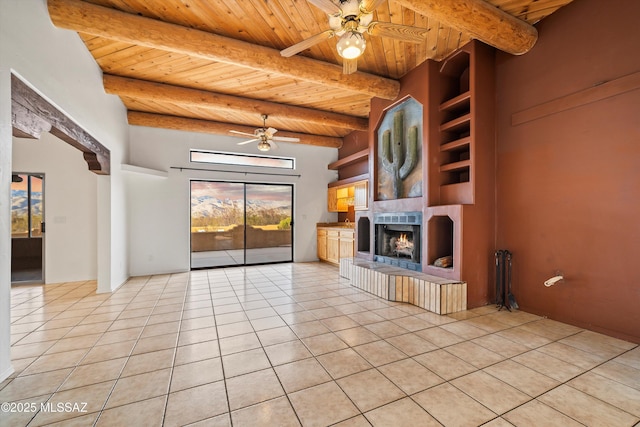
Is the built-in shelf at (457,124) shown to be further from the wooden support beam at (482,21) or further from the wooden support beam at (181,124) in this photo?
the wooden support beam at (181,124)

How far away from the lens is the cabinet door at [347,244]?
21.0 ft

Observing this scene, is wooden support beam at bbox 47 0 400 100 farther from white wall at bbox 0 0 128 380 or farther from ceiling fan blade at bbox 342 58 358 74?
ceiling fan blade at bbox 342 58 358 74

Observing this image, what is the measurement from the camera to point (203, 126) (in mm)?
6402

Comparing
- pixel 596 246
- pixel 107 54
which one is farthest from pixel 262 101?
pixel 596 246

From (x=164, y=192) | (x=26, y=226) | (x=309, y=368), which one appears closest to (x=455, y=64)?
(x=309, y=368)

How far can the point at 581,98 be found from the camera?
3.07 m

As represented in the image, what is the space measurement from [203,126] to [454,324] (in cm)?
642

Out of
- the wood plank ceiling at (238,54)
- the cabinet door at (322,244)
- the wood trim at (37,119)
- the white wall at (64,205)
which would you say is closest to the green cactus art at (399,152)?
the wood plank ceiling at (238,54)

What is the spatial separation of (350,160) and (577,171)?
15.4 ft

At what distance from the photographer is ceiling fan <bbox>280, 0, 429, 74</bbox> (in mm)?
2420

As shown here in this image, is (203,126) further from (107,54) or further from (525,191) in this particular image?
(525,191)

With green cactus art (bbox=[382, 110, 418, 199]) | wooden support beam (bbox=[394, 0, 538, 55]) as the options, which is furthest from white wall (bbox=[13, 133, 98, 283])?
wooden support beam (bbox=[394, 0, 538, 55])

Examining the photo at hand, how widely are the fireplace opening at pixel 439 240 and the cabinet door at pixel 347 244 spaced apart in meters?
2.34

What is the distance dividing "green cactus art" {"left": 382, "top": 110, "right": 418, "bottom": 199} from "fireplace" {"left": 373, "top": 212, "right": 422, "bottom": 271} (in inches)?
18.6
